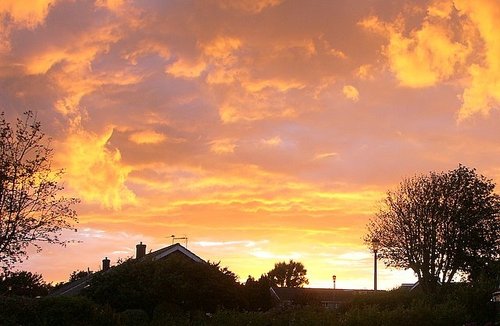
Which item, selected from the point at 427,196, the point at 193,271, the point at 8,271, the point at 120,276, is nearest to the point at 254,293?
the point at 193,271

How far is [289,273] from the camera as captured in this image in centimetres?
12006

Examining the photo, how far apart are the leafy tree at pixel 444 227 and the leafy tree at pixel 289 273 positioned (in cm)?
6745

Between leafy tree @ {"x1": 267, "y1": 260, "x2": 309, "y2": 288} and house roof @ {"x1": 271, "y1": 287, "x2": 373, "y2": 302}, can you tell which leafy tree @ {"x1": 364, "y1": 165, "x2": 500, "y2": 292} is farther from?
leafy tree @ {"x1": 267, "y1": 260, "x2": 309, "y2": 288}

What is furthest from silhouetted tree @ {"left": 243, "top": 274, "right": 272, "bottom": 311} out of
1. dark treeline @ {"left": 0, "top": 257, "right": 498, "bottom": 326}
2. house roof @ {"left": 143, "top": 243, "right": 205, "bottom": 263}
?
house roof @ {"left": 143, "top": 243, "right": 205, "bottom": 263}

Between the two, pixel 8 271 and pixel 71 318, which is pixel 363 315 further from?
pixel 8 271

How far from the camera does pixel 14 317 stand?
24578 millimetres

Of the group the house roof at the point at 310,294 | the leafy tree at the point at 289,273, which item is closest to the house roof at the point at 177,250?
the house roof at the point at 310,294

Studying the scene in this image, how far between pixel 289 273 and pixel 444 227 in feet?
236

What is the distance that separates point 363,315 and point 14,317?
1334 centimetres

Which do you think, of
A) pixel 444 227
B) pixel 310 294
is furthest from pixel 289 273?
pixel 444 227

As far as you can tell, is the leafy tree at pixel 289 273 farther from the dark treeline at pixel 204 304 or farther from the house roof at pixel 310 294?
the dark treeline at pixel 204 304

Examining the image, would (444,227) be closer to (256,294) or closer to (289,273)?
(256,294)

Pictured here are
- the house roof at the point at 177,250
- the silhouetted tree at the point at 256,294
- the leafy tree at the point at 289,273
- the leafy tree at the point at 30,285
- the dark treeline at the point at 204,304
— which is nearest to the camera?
the dark treeline at the point at 204,304

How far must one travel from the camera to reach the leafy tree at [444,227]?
4997cm
